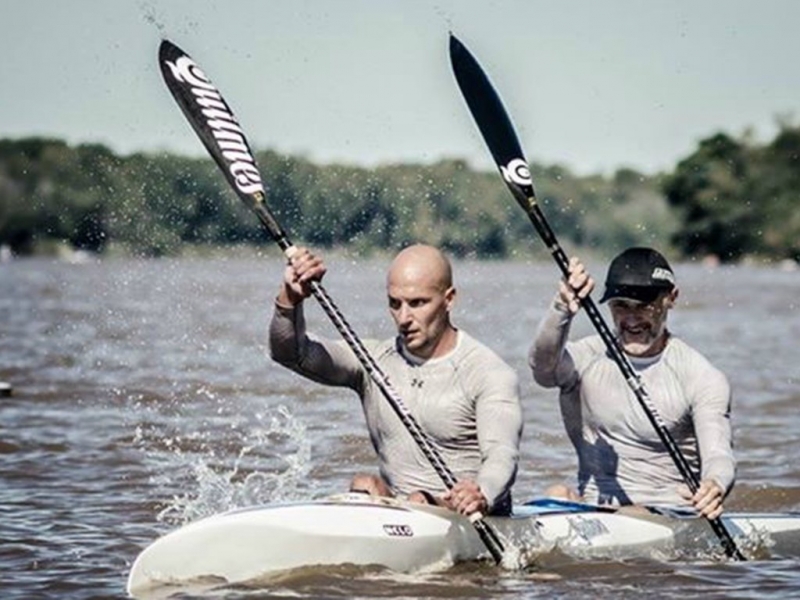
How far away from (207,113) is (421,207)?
9105 centimetres

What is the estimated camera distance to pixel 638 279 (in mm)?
9852

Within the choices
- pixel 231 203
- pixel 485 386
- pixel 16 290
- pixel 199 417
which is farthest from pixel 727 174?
pixel 485 386

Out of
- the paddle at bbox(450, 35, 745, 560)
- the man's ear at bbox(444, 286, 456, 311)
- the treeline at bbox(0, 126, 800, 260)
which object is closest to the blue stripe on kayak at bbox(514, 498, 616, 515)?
the man's ear at bbox(444, 286, 456, 311)

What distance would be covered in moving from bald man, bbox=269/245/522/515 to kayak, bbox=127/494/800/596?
0.61 feet

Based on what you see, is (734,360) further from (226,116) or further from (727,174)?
(727,174)

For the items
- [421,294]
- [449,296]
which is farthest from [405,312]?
[449,296]

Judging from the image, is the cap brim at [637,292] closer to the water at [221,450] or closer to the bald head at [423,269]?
the bald head at [423,269]

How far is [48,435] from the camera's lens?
1563 cm

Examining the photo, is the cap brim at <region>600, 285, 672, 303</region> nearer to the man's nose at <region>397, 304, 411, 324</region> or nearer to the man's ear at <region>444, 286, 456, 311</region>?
the man's ear at <region>444, 286, 456, 311</region>

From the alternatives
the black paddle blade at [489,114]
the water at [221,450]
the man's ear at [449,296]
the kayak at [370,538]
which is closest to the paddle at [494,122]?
the black paddle blade at [489,114]

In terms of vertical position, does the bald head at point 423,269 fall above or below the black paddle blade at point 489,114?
below

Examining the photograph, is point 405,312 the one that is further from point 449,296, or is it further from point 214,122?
point 214,122

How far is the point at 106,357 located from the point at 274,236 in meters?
15.8

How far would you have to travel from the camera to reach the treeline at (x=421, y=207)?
72.0 meters
